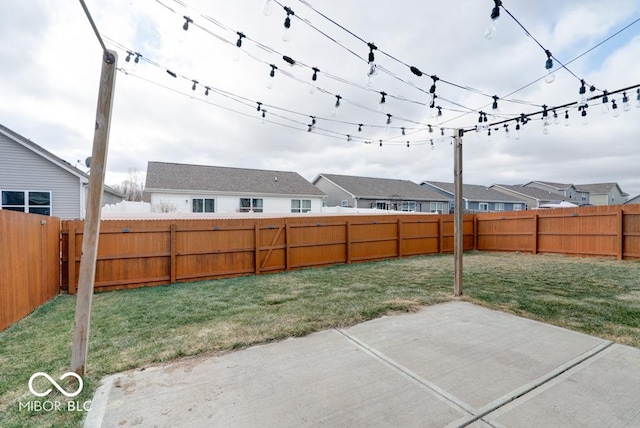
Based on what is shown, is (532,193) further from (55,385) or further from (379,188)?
(55,385)

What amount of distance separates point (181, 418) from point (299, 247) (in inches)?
271

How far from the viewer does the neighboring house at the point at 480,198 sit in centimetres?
2886

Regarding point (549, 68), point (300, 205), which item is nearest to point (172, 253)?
point (549, 68)

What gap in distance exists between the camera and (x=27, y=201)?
33.2 feet

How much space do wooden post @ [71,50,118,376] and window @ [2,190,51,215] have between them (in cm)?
1092

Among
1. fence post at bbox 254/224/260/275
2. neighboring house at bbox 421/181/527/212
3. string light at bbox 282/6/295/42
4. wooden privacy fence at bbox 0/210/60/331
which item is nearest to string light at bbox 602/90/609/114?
string light at bbox 282/6/295/42

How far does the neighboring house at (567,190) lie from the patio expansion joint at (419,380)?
4548 cm

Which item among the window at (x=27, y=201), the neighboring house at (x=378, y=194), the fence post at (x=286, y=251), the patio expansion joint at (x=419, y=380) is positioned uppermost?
the neighboring house at (x=378, y=194)

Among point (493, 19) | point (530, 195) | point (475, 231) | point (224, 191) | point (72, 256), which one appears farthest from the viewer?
point (530, 195)

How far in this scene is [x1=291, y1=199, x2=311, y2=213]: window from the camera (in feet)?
59.0

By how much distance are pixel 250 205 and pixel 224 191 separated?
1.61 metres

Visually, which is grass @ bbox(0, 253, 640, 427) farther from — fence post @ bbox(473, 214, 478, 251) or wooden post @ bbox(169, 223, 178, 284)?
fence post @ bbox(473, 214, 478, 251)

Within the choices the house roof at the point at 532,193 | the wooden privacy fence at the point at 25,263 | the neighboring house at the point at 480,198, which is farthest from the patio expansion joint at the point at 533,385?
the house roof at the point at 532,193

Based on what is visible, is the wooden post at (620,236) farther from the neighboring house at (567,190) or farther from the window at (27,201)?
the neighboring house at (567,190)
